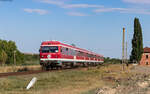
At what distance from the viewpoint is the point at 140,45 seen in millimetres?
73625

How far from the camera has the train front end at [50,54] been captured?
3072 cm

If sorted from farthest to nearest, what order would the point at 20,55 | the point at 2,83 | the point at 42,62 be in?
the point at 20,55 < the point at 42,62 < the point at 2,83

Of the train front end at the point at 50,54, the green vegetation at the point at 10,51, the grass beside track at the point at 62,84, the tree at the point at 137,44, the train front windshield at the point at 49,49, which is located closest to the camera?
the grass beside track at the point at 62,84

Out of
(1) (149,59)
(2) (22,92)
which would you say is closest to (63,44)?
(2) (22,92)

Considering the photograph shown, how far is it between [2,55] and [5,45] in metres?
15.6

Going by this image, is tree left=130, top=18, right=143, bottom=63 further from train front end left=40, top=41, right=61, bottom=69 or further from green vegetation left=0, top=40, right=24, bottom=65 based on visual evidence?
train front end left=40, top=41, right=61, bottom=69

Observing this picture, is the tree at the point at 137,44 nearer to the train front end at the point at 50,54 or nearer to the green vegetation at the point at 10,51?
the green vegetation at the point at 10,51

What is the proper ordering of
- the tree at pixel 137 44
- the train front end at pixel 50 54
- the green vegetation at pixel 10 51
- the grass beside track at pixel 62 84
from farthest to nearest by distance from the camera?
the green vegetation at pixel 10 51
the tree at pixel 137 44
the train front end at pixel 50 54
the grass beside track at pixel 62 84

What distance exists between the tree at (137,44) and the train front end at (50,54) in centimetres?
4487

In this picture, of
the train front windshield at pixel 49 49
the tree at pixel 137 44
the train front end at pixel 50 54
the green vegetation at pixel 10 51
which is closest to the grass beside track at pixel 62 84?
the train front end at pixel 50 54

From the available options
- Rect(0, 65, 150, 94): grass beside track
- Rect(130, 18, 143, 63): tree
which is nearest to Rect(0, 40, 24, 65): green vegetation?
Rect(130, 18, 143, 63): tree

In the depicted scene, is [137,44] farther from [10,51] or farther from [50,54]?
[50,54]

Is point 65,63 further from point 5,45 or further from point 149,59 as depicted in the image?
point 149,59

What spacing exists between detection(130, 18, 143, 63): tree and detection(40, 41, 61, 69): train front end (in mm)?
44867
